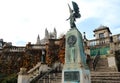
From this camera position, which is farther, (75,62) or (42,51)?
(42,51)

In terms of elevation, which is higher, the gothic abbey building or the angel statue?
the angel statue

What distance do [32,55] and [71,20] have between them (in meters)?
17.3

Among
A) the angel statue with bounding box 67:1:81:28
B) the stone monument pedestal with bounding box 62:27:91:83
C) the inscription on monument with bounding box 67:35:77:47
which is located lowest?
the stone monument pedestal with bounding box 62:27:91:83

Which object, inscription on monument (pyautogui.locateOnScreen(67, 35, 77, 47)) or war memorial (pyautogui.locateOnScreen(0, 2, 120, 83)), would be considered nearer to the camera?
war memorial (pyautogui.locateOnScreen(0, 2, 120, 83))

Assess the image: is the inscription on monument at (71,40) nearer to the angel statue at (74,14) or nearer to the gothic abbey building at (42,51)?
the angel statue at (74,14)

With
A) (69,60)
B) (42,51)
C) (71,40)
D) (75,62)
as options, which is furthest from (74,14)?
(42,51)

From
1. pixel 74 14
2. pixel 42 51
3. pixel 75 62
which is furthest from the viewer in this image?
pixel 42 51

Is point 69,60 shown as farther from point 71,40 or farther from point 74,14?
point 74,14

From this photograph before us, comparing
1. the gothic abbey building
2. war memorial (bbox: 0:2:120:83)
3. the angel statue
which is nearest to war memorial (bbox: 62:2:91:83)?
war memorial (bbox: 0:2:120:83)

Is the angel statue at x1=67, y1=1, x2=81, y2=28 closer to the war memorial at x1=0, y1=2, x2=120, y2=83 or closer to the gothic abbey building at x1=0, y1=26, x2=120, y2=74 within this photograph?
the war memorial at x1=0, y1=2, x2=120, y2=83

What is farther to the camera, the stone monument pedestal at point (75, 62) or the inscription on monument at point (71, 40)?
the inscription on monument at point (71, 40)

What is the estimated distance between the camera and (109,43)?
94.3ft

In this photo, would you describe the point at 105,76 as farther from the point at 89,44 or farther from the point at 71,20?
the point at 89,44

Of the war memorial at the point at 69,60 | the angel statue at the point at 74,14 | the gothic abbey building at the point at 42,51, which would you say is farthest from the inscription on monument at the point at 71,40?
the gothic abbey building at the point at 42,51
